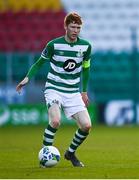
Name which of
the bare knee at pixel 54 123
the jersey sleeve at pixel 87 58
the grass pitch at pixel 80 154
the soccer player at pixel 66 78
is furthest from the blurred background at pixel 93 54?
the bare knee at pixel 54 123

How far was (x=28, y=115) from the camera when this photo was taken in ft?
81.1

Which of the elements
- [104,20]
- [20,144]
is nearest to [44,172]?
[20,144]

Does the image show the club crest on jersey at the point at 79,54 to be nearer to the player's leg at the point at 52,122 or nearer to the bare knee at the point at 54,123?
the player's leg at the point at 52,122

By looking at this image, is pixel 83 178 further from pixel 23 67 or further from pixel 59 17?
pixel 59 17

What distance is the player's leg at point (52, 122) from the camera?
35.5 feet

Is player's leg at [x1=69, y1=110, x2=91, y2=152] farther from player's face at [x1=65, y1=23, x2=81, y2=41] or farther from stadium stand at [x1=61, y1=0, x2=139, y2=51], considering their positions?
stadium stand at [x1=61, y1=0, x2=139, y2=51]

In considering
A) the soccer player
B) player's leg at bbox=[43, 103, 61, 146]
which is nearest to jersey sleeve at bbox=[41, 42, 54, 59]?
the soccer player

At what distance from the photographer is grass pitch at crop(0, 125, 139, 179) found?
9883mm

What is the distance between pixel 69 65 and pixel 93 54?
1522 centimetres

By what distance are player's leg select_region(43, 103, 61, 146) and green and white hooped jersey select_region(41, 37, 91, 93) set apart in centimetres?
34

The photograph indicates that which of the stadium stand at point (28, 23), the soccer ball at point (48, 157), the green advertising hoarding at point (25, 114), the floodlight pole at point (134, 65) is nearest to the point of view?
the soccer ball at point (48, 157)

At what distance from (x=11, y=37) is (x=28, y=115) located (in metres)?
4.30

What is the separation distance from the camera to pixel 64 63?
11078 mm

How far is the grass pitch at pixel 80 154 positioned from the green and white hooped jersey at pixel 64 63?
1.25 metres
